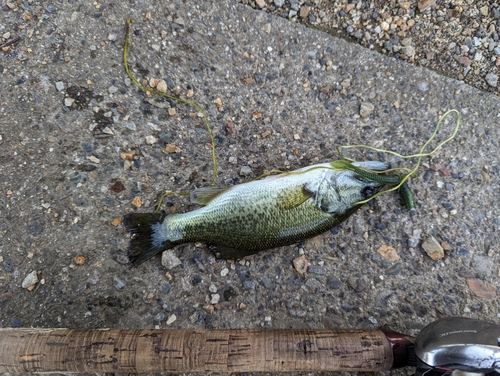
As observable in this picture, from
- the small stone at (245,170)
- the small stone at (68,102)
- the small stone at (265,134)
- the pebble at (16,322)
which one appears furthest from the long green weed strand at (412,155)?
the pebble at (16,322)

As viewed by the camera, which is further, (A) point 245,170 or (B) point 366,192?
(A) point 245,170

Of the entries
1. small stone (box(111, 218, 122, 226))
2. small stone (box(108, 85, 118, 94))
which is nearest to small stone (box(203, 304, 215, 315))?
small stone (box(111, 218, 122, 226))

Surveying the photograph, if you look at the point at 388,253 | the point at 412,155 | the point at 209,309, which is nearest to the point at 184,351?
the point at 209,309

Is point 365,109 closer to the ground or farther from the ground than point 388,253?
farther from the ground

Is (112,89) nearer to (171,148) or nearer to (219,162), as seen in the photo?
(171,148)

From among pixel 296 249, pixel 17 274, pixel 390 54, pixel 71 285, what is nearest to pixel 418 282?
pixel 296 249

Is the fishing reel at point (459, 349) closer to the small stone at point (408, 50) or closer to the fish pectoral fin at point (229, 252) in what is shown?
the fish pectoral fin at point (229, 252)

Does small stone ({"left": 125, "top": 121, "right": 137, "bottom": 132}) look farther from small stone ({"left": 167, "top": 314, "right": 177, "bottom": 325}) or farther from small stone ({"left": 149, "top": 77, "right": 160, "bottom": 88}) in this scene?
small stone ({"left": 167, "top": 314, "right": 177, "bottom": 325})
